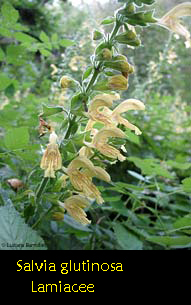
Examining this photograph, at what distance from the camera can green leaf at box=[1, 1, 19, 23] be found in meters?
1.62

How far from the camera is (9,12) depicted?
1643 mm

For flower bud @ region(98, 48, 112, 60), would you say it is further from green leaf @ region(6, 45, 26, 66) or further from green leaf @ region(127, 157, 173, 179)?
green leaf @ region(6, 45, 26, 66)

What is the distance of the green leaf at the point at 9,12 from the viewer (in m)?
1.62

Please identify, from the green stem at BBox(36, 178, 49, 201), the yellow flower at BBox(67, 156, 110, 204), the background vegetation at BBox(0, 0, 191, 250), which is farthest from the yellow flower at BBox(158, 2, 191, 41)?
the green stem at BBox(36, 178, 49, 201)

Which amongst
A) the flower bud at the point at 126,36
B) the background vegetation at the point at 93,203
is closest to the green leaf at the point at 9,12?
the background vegetation at the point at 93,203

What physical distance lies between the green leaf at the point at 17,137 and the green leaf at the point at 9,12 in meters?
0.74

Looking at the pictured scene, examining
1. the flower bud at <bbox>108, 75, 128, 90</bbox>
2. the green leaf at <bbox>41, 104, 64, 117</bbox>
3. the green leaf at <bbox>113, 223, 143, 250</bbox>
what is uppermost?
the flower bud at <bbox>108, 75, 128, 90</bbox>

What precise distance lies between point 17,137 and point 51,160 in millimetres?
266

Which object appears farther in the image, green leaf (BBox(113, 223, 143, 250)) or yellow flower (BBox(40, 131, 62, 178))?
green leaf (BBox(113, 223, 143, 250))

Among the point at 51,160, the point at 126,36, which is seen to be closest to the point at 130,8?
the point at 126,36

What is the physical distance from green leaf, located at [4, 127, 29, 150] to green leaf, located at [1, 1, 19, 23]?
74cm
